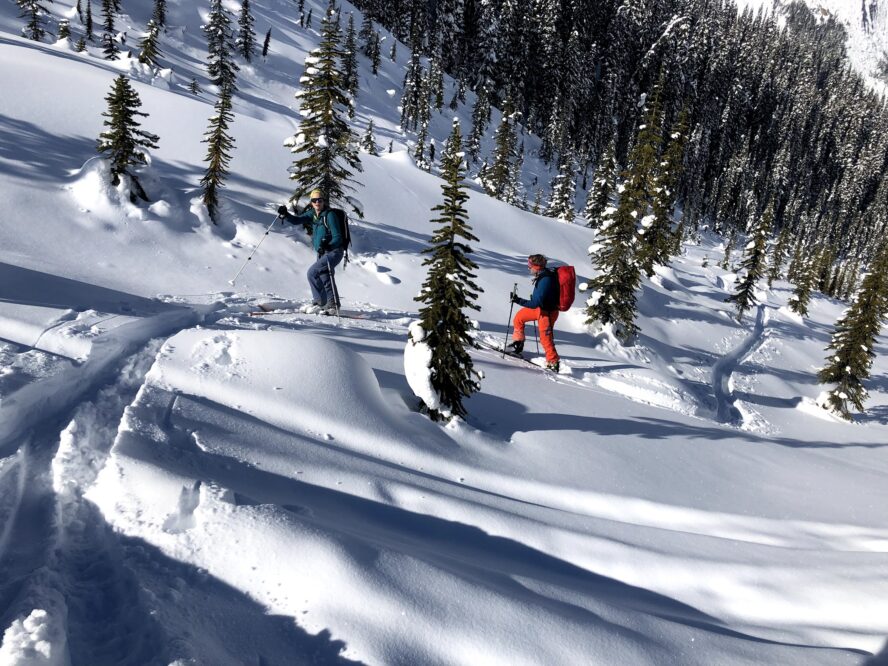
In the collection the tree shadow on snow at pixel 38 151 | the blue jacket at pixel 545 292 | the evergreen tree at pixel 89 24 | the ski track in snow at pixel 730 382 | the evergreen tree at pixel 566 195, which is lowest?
the ski track in snow at pixel 730 382

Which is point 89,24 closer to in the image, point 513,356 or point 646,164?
point 646,164

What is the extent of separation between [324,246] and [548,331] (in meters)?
5.14

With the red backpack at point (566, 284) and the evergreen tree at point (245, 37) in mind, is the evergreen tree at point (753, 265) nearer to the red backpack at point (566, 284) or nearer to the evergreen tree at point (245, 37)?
the red backpack at point (566, 284)

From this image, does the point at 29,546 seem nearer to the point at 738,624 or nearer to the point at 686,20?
the point at 738,624

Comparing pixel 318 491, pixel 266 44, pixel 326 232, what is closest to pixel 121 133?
pixel 326 232

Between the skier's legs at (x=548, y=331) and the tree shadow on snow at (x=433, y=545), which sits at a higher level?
the skier's legs at (x=548, y=331)

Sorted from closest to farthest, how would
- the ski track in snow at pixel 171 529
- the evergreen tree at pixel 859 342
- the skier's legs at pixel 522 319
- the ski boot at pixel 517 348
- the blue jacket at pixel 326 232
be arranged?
1. the ski track in snow at pixel 171 529
2. the blue jacket at pixel 326 232
3. the skier's legs at pixel 522 319
4. the ski boot at pixel 517 348
5. the evergreen tree at pixel 859 342

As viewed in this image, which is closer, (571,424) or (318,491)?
(318,491)

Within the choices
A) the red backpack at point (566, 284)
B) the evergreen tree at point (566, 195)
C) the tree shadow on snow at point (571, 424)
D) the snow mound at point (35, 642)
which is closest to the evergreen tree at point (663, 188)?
the evergreen tree at point (566, 195)

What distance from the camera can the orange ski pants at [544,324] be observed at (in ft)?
35.3

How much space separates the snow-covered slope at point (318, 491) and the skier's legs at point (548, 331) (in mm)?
684

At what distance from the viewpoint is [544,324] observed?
10.8m

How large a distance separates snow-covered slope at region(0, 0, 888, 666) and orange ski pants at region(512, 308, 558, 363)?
708 millimetres

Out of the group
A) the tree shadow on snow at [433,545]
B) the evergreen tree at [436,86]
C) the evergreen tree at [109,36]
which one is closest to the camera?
A: the tree shadow on snow at [433,545]
